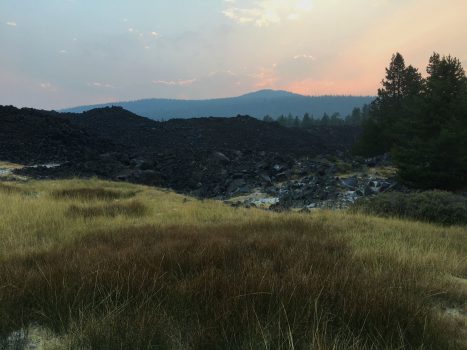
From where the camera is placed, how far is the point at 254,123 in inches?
2082

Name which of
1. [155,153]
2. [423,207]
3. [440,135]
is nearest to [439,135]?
[440,135]

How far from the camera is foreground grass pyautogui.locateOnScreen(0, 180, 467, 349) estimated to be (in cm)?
277

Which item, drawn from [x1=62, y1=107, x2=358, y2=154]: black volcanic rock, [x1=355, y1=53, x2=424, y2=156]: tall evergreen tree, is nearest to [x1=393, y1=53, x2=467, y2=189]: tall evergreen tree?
[x1=355, y1=53, x2=424, y2=156]: tall evergreen tree

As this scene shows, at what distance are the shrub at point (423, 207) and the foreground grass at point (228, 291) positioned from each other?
4.30m

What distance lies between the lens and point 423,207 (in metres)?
10.5

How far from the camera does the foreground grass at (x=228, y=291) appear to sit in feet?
9.07

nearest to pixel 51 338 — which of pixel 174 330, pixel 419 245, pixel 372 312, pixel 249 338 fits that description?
pixel 174 330

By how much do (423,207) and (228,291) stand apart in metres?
8.77

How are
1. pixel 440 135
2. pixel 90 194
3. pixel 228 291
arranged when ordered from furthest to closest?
pixel 440 135 → pixel 90 194 → pixel 228 291

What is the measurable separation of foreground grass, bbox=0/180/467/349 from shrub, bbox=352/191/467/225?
430 cm

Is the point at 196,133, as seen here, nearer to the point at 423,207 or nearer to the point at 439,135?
the point at 439,135

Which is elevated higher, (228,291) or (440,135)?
(440,135)

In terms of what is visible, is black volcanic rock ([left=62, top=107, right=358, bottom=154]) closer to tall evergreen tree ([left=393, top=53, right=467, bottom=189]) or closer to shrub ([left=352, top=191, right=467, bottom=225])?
tall evergreen tree ([left=393, top=53, right=467, bottom=189])

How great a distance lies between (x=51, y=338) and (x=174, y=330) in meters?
0.89
